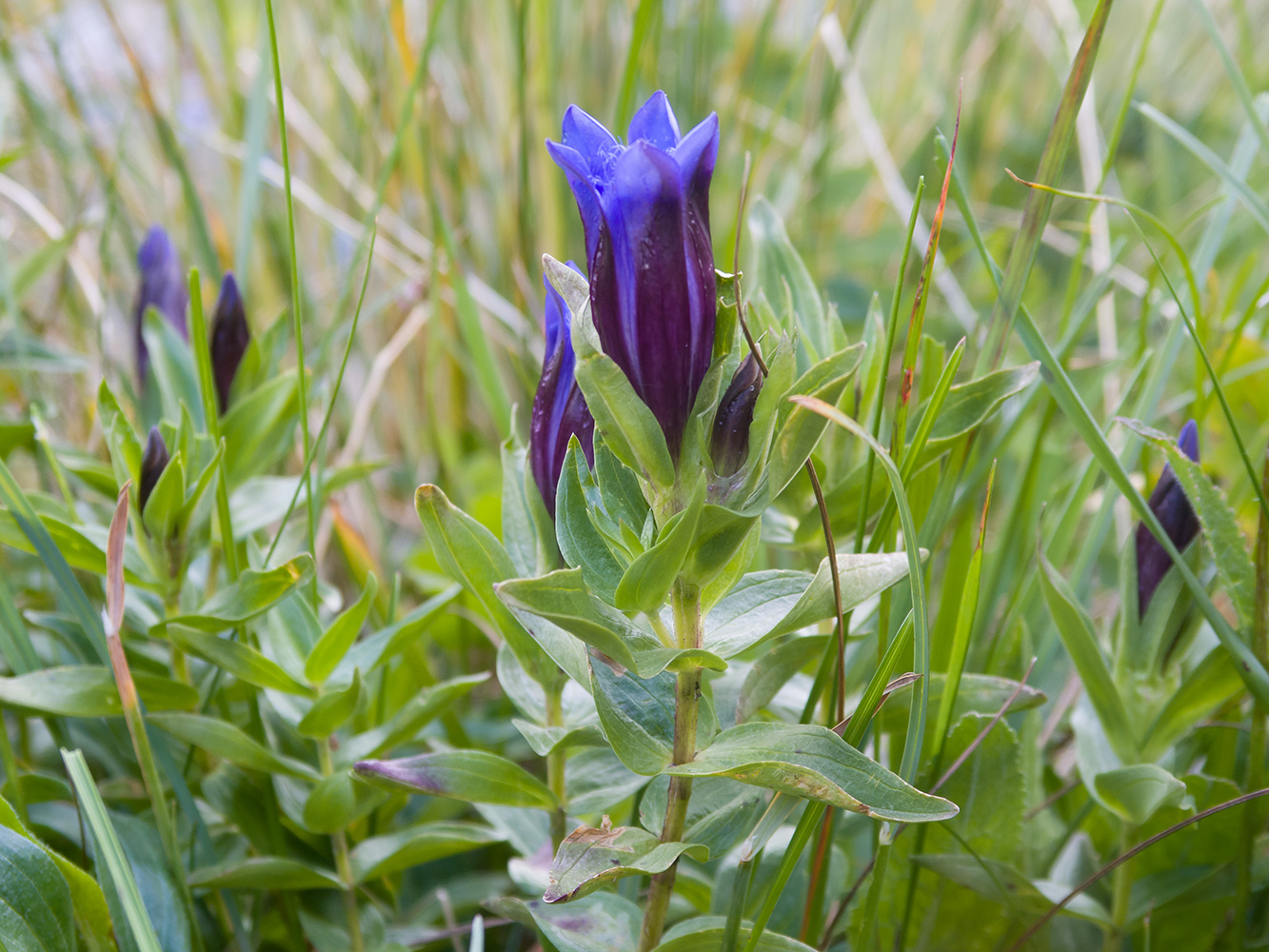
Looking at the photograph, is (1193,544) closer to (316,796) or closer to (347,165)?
(316,796)

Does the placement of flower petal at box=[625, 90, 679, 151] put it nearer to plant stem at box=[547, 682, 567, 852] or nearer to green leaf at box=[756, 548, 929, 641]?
green leaf at box=[756, 548, 929, 641]

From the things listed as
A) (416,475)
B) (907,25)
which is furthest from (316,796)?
(907,25)

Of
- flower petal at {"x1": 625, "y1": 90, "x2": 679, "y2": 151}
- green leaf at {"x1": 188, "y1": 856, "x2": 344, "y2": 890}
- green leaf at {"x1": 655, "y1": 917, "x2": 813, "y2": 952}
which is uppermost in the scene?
flower petal at {"x1": 625, "y1": 90, "x2": 679, "y2": 151}

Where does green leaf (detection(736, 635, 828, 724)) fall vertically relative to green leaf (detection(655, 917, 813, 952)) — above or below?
above

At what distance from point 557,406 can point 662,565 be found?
0.16 meters

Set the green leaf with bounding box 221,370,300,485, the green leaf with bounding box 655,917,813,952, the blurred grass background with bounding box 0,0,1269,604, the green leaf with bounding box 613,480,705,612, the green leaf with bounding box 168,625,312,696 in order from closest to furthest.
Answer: the green leaf with bounding box 613,480,705,612
the green leaf with bounding box 655,917,813,952
the green leaf with bounding box 168,625,312,696
the green leaf with bounding box 221,370,300,485
the blurred grass background with bounding box 0,0,1269,604

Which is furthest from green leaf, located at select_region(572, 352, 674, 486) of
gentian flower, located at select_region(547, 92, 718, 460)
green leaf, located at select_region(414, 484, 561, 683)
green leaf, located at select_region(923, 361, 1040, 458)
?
green leaf, located at select_region(923, 361, 1040, 458)

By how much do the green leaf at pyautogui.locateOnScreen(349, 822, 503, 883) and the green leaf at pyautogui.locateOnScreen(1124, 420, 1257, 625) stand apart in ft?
1.68

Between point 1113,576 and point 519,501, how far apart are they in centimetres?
84

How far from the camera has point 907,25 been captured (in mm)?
2426

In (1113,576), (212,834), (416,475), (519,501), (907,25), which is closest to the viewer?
(519,501)

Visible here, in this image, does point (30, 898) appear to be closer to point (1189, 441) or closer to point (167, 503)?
point (167, 503)

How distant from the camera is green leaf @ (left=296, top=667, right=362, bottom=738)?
0.66 metres

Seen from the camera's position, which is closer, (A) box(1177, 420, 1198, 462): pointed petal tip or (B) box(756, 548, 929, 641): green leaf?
(B) box(756, 548, 929, 641): green leaf
